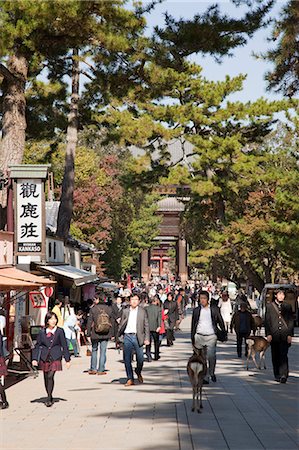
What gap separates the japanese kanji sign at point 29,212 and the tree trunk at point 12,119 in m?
0.95

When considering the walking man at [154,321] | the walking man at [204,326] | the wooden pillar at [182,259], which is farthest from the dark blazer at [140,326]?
the wooden pillar at [182,259]

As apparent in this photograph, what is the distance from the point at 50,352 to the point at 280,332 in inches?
200

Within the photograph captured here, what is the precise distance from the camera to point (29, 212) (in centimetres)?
2389

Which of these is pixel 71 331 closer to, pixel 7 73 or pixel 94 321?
pixel 94 321

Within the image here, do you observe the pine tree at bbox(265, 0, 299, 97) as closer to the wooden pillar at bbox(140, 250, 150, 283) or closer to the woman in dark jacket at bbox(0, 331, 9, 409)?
the woman in dark jacket at bbox(0, 331, 9, 409)

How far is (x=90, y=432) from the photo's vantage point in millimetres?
10484

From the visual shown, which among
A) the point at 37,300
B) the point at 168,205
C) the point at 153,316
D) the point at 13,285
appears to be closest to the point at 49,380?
the point at 13,285

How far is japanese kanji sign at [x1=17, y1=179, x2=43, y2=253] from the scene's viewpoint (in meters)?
23.7

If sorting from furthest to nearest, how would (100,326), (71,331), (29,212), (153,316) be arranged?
(29,212)
(71,331)
(153,316)
(100,326)

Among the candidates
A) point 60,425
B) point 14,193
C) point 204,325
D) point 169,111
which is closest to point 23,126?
point 14,193

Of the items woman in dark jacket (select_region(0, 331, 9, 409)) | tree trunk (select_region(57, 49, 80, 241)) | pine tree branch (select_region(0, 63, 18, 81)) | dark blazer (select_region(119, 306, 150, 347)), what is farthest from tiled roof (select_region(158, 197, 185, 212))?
woman in dark jacket (select_region(0, 331, 9, 409))

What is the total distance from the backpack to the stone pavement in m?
0.93

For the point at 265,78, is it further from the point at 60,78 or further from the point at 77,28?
the point at 60,78

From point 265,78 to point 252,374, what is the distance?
6.54m
